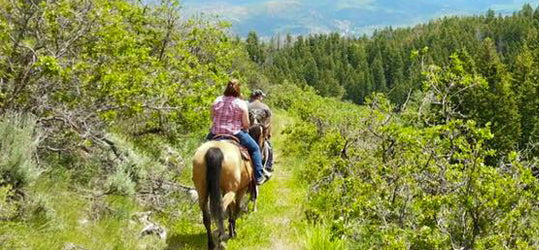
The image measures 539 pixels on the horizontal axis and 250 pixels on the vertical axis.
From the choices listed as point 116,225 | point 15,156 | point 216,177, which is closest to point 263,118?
point 216,177

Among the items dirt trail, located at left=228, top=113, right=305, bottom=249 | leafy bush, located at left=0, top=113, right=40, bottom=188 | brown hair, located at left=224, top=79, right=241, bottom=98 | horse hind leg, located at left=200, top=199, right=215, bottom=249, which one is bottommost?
dirt trail, located at left=228, top=113, right=305, bottom=249

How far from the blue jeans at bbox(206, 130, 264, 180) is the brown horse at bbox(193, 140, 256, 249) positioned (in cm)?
39

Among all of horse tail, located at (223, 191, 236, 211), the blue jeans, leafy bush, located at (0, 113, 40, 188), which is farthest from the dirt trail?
leafy bush, located at (0, 113, 40, 188)

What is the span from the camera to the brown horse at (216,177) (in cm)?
640

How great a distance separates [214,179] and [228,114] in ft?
5.01

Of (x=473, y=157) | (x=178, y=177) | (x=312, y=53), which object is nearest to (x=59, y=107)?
(x=178, y=177)

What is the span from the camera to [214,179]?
6.38 m

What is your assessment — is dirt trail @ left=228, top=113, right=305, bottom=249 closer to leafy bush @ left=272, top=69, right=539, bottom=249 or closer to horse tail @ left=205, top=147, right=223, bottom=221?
leafy bush @ left=272, top=69, right=539, bottom=249

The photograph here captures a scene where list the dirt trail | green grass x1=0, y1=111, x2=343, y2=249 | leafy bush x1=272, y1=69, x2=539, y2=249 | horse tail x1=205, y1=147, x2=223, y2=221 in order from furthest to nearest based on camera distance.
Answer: the dirt trail
horse tail x1=205, y1=147, x2=223, y2=221
leafy bush x1=272, y1=69, x2=539, y2=249
green grass x1=0, y1=111, x2=343, y2=249

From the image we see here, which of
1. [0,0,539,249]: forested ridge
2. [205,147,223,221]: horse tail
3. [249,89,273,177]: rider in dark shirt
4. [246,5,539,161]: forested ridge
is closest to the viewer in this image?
[0,0,539,249]: forested ridge

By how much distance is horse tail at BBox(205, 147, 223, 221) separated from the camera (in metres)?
6.38

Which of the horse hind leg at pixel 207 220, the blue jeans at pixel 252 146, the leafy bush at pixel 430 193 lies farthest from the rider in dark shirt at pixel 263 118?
the horse hind leg at pixel 207 220

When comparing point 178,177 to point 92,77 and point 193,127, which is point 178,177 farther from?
point 92,77

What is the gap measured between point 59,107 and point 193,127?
4.52 m
